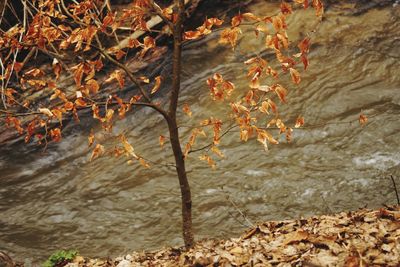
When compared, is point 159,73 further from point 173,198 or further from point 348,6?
point 348,6

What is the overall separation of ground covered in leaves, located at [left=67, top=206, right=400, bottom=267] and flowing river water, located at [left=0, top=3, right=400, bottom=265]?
1462 millimetres

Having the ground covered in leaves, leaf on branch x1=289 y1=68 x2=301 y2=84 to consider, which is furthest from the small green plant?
leaf on branch x1=289 y1=68 x2=301 y2=84

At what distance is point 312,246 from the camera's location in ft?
12.7

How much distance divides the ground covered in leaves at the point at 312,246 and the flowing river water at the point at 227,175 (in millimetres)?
1462

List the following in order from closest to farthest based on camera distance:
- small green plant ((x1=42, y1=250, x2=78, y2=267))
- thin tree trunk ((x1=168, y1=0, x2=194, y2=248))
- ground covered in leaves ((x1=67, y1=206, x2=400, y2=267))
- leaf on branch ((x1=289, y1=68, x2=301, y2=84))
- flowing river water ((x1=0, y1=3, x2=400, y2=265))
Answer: ground covered in leaves ((x1=67, y1=206, x2=400, y2=267)) → thin tree trunk ((x1=168, y1=0, x2=194, y2=248)) → leaf on branch ((x1=289, y1=68, x2=301, y2=84)) → small green plant ((x1=42, y1=250, x2=78, y2=267)) → flowing river water ((x1=0, y1=3, x2=400, y2=265))

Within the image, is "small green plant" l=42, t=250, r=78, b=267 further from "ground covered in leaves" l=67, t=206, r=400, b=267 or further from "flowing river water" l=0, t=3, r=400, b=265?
"ground covered in leaves" l=67, t=206, r=400, b=267

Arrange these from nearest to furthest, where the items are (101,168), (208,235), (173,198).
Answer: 1. (208,235)
2. (173,198)
3. (101,168)

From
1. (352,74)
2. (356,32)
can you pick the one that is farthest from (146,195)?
(356,32)

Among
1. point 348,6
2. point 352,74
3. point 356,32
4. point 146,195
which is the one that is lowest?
point 146,195

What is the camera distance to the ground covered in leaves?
3.55 m

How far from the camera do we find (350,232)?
3.97 metres

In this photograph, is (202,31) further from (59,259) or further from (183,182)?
(59,259)

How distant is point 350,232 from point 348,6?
1045cm

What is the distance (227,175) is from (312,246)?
12.6 feet
